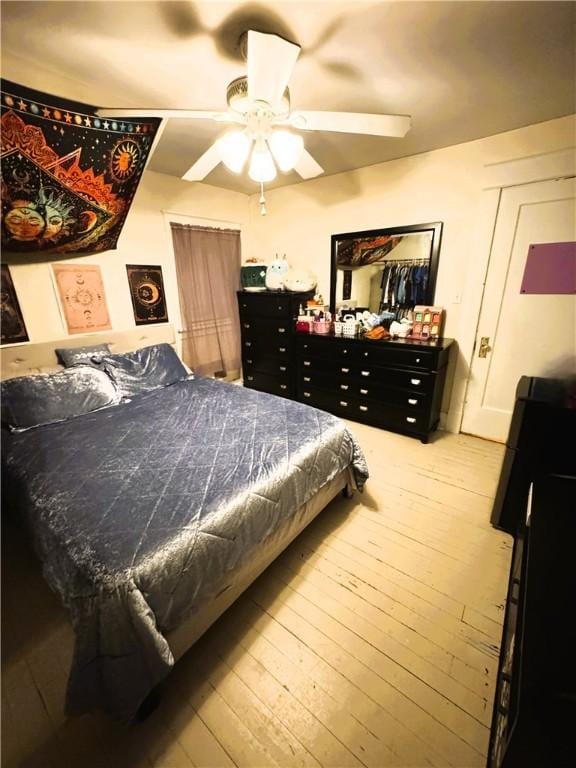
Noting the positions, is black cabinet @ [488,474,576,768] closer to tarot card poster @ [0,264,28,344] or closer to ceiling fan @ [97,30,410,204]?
ceiling fan @ [97,30,410,204]

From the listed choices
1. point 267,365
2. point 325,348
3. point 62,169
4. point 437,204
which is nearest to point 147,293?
point 62,169

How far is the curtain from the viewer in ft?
10.7

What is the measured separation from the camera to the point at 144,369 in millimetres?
2615

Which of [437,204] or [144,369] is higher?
[437,204]

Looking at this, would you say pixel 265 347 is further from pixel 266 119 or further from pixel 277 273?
pixel 266 119

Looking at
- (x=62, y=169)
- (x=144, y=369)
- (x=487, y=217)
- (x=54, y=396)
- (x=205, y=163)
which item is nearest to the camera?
(x=205, y=163)

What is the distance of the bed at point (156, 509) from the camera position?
0.95 m

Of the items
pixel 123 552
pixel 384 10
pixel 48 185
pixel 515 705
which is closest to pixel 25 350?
pixel 48 185

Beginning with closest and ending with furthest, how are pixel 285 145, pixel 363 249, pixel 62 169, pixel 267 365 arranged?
pixel 285 145
pixel 62 169
pixel 363 249
pixel 267 365

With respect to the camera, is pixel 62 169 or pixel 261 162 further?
pixel 62 169

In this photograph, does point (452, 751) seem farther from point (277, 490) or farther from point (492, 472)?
point (492, 472)

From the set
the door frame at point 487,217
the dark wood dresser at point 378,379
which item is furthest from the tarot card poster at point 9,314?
the door frame at point 487,217

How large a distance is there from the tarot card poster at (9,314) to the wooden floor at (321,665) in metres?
1.39

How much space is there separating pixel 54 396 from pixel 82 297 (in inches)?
36.8
